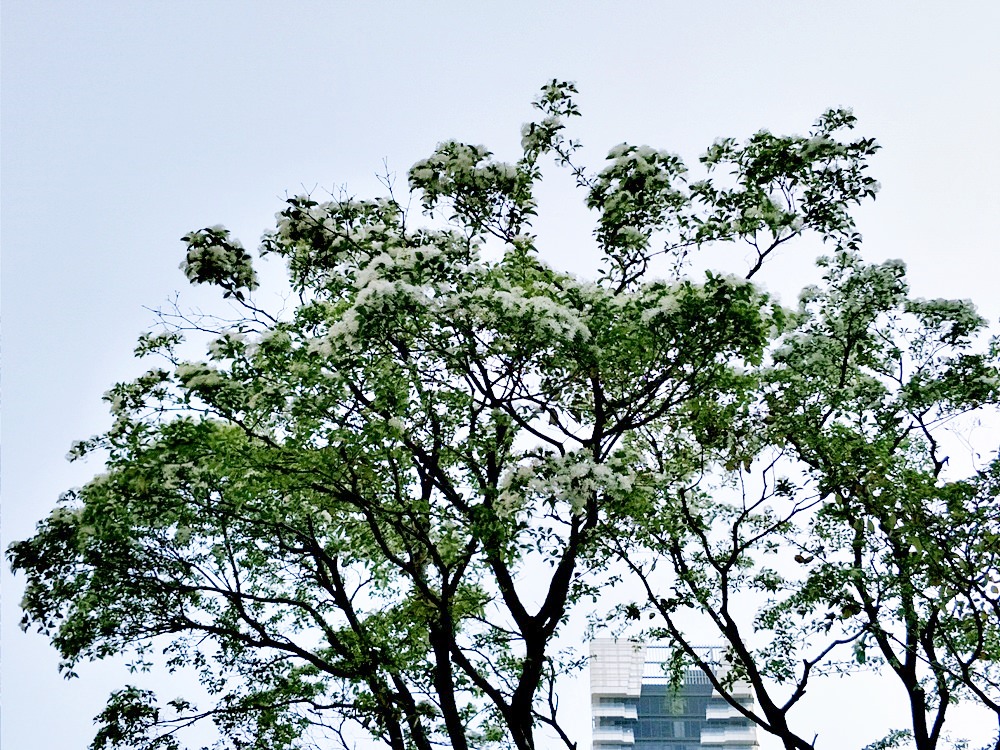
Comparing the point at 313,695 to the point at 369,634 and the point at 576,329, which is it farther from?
the point at 576,329

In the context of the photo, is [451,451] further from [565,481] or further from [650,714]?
[650,714]

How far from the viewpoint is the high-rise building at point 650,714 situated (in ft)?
188

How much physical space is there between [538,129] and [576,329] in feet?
10.6

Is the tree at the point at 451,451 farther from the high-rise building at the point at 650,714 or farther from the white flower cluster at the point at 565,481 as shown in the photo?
the high-rise building at the point at 650,714

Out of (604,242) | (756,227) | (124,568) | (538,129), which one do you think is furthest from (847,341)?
(124,568)

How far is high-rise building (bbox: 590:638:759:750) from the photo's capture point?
57.3 m

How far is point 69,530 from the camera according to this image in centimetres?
999

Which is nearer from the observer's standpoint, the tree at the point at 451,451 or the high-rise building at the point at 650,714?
the tree at the point at 451,451

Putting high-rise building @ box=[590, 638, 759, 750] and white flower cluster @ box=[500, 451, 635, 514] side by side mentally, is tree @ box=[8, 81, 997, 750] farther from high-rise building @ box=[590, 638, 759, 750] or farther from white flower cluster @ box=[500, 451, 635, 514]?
high-rise building @ box=[590, 638, 759, 750]

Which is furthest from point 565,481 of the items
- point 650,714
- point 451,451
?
point 650,714

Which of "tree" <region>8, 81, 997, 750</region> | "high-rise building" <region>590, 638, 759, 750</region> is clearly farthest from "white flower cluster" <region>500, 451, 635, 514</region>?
"high-rise building" <region>590, 638, 759, 750</region>

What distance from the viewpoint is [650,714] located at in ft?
193

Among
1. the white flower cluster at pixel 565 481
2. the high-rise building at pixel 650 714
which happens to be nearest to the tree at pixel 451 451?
the white flower cluster at pixel 565 481

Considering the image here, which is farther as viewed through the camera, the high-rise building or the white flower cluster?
the high-rise building
